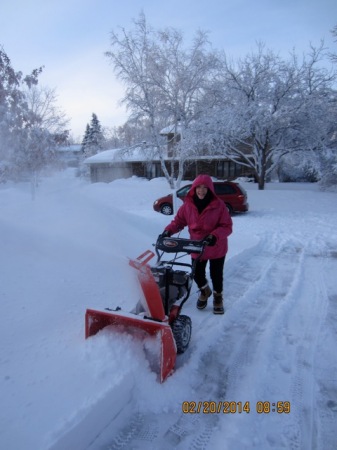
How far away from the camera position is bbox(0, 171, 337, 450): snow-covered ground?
7.04ft

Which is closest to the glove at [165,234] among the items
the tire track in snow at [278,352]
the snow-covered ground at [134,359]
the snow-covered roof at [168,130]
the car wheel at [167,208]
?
the snow-covered ground at [134,359]

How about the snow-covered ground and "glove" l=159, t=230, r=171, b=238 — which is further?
"glove" l=159, t=230, r=171, b=238

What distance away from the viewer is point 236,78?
2084cm

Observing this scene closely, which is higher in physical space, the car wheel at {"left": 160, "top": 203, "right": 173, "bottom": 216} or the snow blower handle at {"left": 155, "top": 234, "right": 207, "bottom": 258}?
the snow blower handle at {"left": 155, "top": 234, "right": 207, "bottom": 258}

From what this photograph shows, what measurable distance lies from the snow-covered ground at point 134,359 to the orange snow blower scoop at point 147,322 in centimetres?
10

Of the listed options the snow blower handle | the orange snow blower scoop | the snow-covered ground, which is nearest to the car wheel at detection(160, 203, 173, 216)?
the snow-covered ground

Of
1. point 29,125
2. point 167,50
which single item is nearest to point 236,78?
point 167,50

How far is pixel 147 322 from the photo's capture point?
2.60 m

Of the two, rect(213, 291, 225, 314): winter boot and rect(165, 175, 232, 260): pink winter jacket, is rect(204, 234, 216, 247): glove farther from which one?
rect(213, 291, 225, 314): winter boot

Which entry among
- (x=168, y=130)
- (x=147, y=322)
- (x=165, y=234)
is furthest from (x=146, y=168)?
(x=147, y=322)

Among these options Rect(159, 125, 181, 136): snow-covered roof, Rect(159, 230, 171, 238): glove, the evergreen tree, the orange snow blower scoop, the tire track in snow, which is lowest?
the tire track in snow

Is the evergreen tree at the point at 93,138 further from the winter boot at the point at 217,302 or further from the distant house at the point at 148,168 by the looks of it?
the winter boot at the point at 217,302

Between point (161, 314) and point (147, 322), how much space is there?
21 cm
